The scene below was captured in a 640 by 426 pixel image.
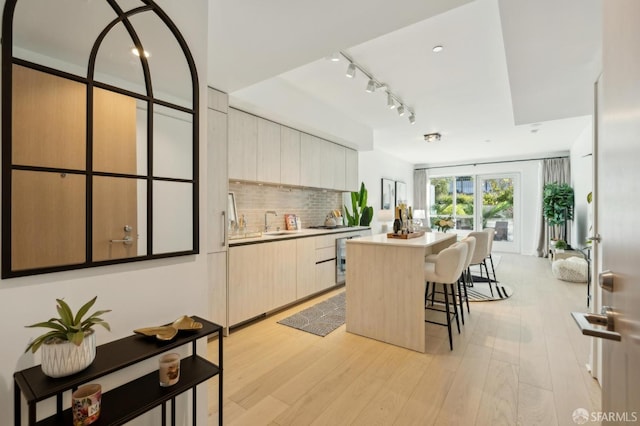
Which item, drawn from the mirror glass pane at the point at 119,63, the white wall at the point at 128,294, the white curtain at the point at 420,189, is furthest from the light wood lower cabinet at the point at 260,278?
the white curtain at the point at 420,189

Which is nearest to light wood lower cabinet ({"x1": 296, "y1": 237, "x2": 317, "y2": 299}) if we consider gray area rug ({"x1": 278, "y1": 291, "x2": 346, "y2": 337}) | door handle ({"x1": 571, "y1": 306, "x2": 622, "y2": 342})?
gray area rug ({"x1": 278, "y1": 291, "x2": 346, "y2": 337})

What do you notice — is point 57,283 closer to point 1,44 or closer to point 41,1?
point 1,44

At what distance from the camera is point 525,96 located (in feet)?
8.61

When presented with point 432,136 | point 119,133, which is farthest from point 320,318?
point 432,136

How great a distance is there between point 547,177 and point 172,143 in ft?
28.4

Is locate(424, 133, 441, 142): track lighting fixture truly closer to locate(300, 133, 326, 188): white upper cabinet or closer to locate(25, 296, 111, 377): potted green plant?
locate(300, 133, 326, 188): white upper cabinet

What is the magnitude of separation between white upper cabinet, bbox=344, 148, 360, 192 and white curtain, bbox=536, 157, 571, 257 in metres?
5.32

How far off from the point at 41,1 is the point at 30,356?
3.93 feet

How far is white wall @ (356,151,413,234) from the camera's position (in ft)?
20.9

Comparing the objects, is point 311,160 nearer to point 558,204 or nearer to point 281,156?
point 281,156

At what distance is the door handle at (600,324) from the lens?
0.63 meters

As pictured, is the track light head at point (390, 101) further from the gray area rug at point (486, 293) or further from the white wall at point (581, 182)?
the white wall at point (581, 182)

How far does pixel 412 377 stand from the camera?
2057 millimetres

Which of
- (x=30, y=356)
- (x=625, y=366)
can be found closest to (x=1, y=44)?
(x=30, y=356)
